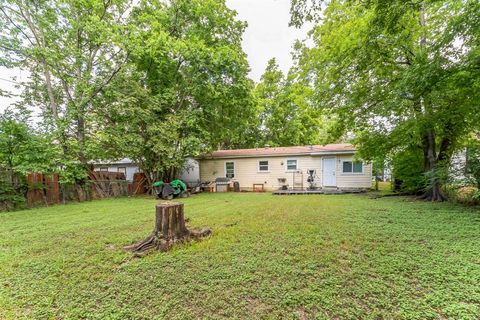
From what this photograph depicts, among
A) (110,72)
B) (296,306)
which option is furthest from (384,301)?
(110,72)

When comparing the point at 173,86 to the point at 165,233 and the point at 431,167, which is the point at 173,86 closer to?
the point at 165,233

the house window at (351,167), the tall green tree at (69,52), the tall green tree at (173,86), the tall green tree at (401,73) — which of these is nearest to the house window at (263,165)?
the tall green tree at (173,86)

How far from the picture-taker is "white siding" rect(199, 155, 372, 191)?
11652 mm

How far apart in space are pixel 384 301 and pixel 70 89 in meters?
13.4

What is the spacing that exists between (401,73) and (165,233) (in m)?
8.26

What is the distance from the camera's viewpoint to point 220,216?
542 cm

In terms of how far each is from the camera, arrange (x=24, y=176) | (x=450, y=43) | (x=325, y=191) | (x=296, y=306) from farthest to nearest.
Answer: (x=325, y=191) → (x=24, y=176) → (x=450, y=43) → (x=296, y=306)

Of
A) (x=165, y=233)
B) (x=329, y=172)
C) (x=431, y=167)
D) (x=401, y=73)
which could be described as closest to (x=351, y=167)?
(x=329, y=172)

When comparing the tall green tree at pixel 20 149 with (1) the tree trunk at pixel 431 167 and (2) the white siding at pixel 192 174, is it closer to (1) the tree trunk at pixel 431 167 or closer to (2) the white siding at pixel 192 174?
(2) the white siding at pixel 192 174

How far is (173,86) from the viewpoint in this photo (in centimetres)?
1100

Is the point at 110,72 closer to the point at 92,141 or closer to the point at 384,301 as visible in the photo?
the point at 92,141

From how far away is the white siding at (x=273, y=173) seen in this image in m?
11.7

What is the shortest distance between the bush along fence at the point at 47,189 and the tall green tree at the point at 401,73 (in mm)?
10042

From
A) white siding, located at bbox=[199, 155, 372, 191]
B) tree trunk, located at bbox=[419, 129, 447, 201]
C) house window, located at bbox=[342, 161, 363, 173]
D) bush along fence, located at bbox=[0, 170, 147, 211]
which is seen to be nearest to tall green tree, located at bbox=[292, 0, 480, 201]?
tree trunk, located at bbox=[419, 129, 447, 201]
